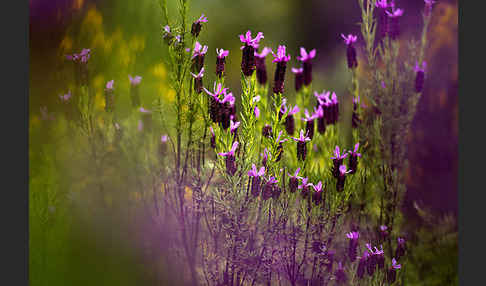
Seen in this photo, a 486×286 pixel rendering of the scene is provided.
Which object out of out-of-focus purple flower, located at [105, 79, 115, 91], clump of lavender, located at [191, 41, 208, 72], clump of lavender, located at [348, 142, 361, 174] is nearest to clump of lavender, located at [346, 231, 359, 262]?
clump of lavender, located at [348, 142, 361, 174]

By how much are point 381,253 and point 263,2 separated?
1196 millimetres

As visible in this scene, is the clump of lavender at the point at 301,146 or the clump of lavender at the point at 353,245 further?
the clump of lavender at the point at 353,245

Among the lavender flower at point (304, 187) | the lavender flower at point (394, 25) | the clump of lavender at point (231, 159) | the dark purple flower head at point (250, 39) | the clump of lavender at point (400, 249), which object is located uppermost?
the lavender flower at point (394, 25)

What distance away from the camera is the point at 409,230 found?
2230 millimetres

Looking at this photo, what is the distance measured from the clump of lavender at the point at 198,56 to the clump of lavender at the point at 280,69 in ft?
0.92

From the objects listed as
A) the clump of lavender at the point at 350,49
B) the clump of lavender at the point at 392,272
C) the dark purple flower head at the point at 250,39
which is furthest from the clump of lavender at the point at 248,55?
the clump of lavender at the point at 392,272

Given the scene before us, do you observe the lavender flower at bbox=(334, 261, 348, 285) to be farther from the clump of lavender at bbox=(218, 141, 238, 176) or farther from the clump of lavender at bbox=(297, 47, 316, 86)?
the clump of lavender at bbox=(297, 47, 316, 86)

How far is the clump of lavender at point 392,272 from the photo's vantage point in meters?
2.04

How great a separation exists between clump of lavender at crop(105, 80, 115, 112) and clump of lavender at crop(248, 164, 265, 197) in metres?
0.64

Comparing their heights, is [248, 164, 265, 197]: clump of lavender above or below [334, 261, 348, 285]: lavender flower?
above

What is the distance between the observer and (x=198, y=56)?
70.8 inches

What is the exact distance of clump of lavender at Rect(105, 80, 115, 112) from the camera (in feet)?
6.22

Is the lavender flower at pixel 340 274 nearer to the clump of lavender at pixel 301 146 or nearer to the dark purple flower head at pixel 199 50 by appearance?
the clump of lavender at pixel 301 146

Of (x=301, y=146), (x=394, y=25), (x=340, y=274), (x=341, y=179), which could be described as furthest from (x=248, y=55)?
(x=340, y=274)
